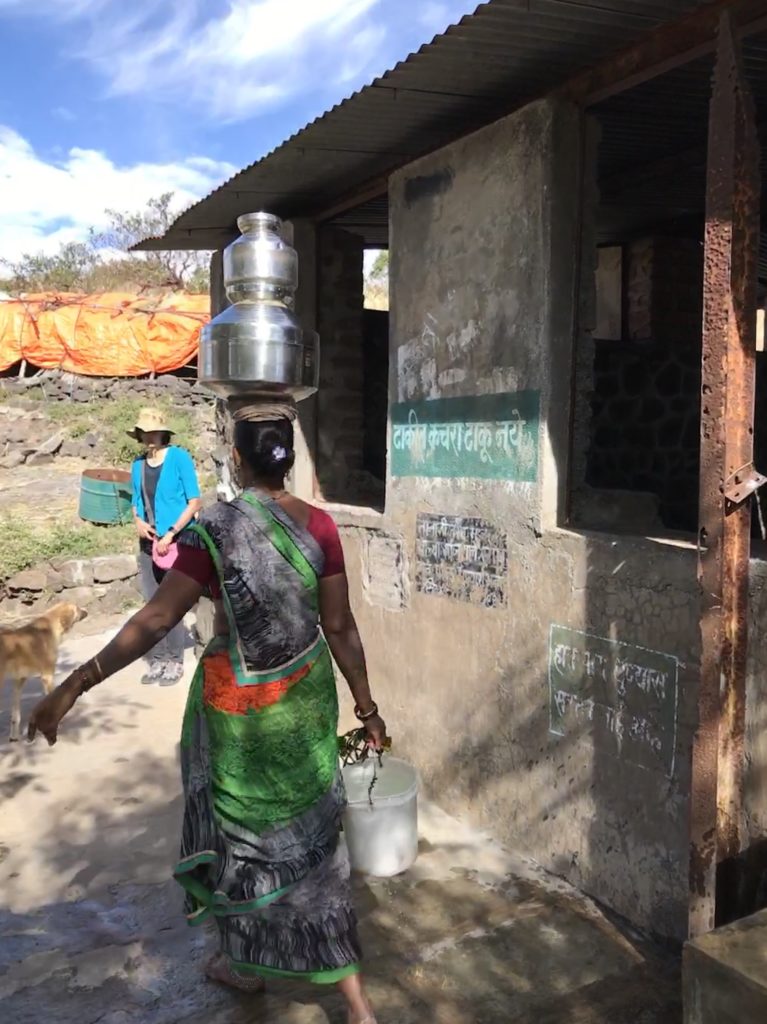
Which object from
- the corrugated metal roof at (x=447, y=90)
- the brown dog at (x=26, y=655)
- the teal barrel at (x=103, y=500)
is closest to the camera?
the corrugated metal roof at (x=447, y=90)

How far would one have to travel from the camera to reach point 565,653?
360 centimetres

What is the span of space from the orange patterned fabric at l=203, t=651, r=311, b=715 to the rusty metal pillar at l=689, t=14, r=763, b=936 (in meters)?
1.22

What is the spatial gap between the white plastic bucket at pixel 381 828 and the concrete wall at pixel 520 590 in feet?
1.63

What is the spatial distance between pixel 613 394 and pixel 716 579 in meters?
3.94

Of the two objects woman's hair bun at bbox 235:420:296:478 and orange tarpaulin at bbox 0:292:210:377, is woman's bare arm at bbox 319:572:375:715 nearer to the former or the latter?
woman's hair bun at bbox 235:420:296:478

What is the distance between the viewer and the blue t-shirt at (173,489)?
233 inches

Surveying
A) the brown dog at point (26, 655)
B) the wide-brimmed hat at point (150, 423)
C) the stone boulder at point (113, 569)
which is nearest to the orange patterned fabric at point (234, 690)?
the brown dog at point (26, 655)

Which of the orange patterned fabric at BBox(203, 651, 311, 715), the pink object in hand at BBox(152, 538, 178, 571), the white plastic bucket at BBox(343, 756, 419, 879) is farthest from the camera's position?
the pink object in hand at BBox(152, 538, 178, 571)

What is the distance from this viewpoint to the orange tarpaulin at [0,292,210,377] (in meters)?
14.5

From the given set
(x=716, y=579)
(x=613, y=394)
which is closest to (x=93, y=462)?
(x=613, y=394)

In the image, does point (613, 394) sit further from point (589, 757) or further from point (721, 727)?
point (721, 727)

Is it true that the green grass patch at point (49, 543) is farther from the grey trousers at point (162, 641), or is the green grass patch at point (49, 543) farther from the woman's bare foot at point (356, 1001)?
the woman's bare foot at point (356, 1001)

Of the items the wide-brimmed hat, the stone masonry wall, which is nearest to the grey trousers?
the wide-brimmed hat

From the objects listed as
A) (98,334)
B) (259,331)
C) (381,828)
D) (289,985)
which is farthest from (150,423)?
(98,334)
